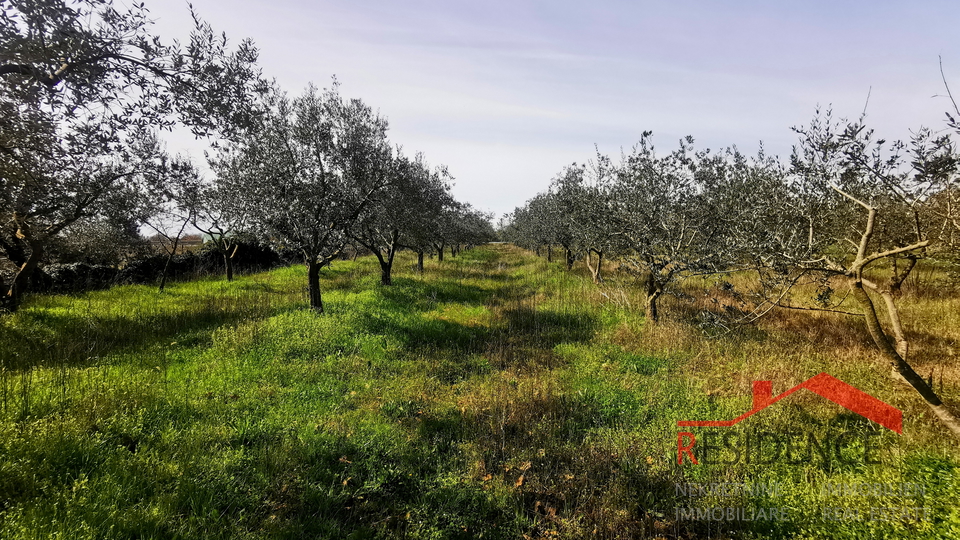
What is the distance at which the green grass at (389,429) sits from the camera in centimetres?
450

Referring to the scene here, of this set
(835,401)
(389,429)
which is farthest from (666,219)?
(389,429)

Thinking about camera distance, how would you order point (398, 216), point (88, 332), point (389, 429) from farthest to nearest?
point (398, 216), point (88, 332), point (389, 429)

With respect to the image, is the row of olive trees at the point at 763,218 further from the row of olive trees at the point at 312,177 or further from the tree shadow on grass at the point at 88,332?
the tree shadow on grass at the point at 88,332

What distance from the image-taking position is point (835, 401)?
23.9ft

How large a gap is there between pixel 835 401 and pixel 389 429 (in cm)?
907

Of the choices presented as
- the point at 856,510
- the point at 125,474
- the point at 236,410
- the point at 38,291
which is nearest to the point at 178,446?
the point at 125,474

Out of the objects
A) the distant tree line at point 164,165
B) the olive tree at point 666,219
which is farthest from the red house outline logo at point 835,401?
the distant tree line at point 164,165

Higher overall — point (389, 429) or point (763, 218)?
point (763, 218)

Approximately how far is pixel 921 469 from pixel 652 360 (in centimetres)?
513

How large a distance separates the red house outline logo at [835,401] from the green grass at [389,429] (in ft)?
0.67

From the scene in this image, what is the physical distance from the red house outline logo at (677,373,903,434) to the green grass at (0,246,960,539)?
21 centimetres

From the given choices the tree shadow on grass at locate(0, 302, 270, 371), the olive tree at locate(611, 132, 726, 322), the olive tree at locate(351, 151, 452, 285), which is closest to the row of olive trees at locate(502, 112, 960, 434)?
the olive tree at locate(611, 132, 726, 322)

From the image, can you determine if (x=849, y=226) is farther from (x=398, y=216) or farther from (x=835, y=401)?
(x=398, y=216)

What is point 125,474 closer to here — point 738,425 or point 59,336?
point 59,336
